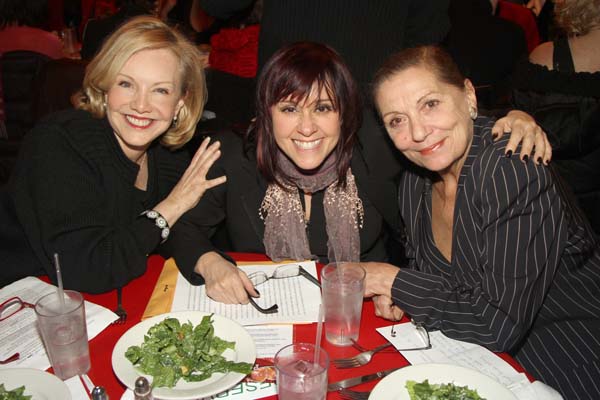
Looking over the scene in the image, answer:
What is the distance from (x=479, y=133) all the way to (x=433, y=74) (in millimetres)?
280

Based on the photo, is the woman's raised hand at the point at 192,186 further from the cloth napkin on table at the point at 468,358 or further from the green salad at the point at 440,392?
the green salad at the point at 440,392

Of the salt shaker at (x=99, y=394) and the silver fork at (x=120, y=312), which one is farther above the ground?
the salt shaker at (x=99, y=394)

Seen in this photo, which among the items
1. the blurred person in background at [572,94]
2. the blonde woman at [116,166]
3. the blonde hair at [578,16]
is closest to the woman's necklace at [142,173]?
the blonde woman at [116,166]

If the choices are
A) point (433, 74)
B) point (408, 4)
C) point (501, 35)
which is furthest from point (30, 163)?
point (501, 35)

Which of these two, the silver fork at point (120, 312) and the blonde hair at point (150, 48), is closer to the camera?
the silver fork at point (120, 312)

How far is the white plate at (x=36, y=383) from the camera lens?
1.28 m

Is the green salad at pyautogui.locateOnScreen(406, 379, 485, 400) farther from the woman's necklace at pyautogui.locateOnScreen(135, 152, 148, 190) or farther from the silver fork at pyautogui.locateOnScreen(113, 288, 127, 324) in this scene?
the woman's necklace at pyautogui.locateOnScreen(135, 152, 148, 190)

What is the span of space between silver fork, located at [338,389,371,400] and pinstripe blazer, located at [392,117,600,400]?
38 centimetres

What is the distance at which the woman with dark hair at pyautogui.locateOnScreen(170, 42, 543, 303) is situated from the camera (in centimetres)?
216

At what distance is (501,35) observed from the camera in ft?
14.5

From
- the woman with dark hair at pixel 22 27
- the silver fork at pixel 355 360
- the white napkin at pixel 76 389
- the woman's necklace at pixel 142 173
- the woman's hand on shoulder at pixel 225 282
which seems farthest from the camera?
the woman with dark hair at pixel 22 27

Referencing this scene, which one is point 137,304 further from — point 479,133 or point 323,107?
point 479,133

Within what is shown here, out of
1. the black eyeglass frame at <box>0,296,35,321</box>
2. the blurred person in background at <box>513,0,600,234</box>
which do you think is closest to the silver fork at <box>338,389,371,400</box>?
the black eyeglass frame at <box>0,296,35,321</box>

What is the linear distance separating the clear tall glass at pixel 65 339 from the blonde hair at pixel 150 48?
1102 millimetres
